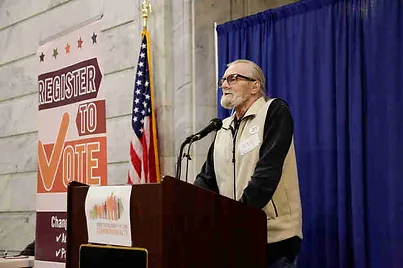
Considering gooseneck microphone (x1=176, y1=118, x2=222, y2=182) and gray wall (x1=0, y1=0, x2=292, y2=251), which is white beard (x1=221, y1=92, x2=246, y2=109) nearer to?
gooseneck microphone (x1=176, y1=118, x2=222, y2=182)

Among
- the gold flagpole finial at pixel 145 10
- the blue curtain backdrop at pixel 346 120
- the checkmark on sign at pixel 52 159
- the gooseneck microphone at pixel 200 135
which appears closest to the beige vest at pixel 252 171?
the gooseneck microphone at pixel 200 135

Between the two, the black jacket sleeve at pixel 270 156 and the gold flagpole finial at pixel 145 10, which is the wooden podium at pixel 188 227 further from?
the gold flagpole finial at pixel 145 10

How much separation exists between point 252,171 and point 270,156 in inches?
9.2

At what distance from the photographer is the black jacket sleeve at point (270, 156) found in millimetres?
2650

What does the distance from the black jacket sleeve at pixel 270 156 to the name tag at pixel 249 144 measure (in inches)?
2.3

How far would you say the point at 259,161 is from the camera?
2768mm

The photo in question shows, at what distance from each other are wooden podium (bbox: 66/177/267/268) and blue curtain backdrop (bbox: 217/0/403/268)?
999 mm

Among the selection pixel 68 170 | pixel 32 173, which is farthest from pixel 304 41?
pixel 32 173

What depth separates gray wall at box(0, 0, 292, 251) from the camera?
4469 mm

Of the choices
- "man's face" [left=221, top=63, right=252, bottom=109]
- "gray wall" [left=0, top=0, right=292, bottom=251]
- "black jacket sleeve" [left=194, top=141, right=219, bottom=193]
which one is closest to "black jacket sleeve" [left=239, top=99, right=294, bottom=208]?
"man's face" [left=221, top=63, right=252, bottom=109]

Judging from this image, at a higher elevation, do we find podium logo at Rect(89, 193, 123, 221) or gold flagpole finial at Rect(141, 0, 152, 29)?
gold flagpole finial at Rect(141, 0, 152, 29)

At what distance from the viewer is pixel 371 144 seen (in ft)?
11.2

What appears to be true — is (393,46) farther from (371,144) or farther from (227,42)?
(227,42)

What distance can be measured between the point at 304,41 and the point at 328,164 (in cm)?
73
